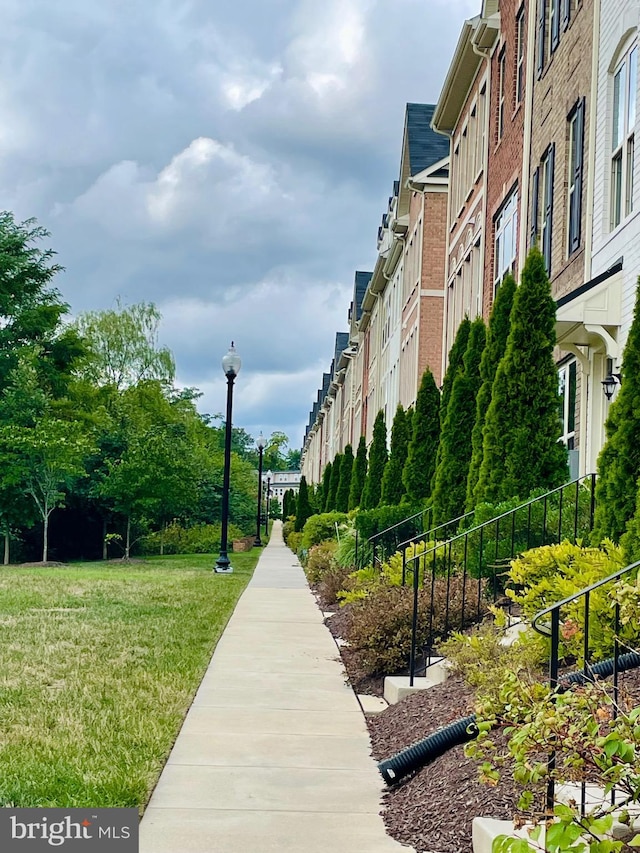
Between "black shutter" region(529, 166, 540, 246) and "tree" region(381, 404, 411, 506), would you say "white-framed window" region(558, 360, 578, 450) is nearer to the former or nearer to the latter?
"black shutter" region(529, 166, 540, 246)

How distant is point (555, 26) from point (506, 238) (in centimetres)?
337

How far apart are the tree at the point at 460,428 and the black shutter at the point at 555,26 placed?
12.6 ft

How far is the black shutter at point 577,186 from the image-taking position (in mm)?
11516

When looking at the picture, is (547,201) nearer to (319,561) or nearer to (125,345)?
(319,561)

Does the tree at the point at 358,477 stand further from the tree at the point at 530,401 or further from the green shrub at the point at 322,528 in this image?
the tree at the point at 530,401

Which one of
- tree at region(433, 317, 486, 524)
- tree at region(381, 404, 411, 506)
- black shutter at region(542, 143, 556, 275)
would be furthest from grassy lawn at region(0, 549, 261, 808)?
black shutter at region(542, 143, 556, 275)

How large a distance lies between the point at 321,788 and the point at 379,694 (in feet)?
8.68

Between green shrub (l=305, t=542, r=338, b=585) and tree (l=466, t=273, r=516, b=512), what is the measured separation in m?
6.73

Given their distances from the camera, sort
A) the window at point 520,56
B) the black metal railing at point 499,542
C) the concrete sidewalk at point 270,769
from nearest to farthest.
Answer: the concrete sidewalk at point 270,769, the black metal railing at point 499,542, the window at point 520,56

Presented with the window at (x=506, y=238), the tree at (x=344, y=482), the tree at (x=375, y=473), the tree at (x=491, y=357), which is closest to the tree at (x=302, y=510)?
the tree at (x=344, y=482)

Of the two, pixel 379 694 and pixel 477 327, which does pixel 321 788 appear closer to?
pixel 379 694

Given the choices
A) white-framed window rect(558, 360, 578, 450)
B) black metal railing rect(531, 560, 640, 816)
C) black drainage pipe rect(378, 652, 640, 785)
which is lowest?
black drainage pipe rect(378, 652, 640, 785)

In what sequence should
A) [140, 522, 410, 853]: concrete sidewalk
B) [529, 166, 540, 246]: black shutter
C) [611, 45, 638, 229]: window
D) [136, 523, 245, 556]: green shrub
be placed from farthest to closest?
1. [136, 523, 245, 556]: green shrub
2. [529, 166, 540, 246]: black shutter
3. [611, 45, 638, 229]: window
4. [140, 522, 410, 853]: concrete sidewalk

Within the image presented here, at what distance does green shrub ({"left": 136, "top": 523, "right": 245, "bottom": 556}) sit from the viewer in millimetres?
36688
